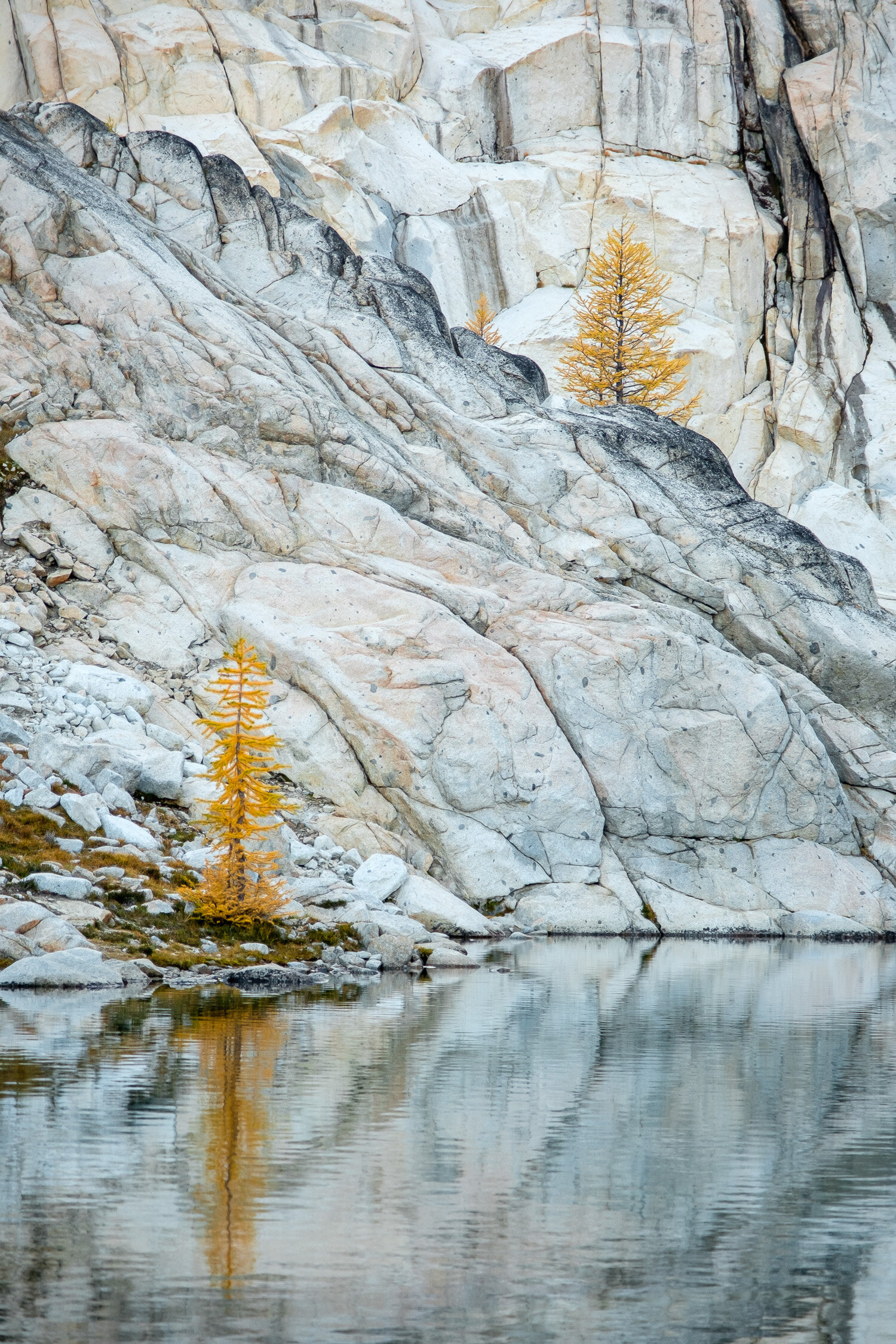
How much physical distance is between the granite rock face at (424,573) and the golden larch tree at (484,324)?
16.3 m

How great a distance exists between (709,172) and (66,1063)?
82.2 metres

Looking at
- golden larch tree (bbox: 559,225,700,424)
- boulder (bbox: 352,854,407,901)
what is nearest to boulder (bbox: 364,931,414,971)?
boulder (bbox: 352,854,407,901)

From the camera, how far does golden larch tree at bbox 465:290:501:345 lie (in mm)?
78250

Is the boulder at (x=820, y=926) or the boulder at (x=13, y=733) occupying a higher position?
the boulder at (x=13, y=733)

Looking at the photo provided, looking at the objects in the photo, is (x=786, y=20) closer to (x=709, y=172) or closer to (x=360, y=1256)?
(x=709, y=172)

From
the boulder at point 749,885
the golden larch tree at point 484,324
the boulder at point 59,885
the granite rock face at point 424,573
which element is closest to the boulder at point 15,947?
the boulder at point 59,885

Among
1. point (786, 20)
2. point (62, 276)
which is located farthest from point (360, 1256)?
point (786, 20)

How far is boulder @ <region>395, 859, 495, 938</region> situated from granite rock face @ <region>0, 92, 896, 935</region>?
0.20 m

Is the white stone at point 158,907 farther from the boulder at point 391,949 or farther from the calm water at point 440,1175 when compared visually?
the calm water at point 440,1175

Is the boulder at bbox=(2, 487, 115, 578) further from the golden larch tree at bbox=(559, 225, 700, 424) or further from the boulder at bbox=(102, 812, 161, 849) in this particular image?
the golden larch tree at bbox=(559, 225, 700, 424)

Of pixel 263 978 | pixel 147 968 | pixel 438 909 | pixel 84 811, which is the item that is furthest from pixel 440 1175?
pixel 438 909

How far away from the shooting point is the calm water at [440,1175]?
1072 cm

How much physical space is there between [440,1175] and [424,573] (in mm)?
35853

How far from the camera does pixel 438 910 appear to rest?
38.8 m
